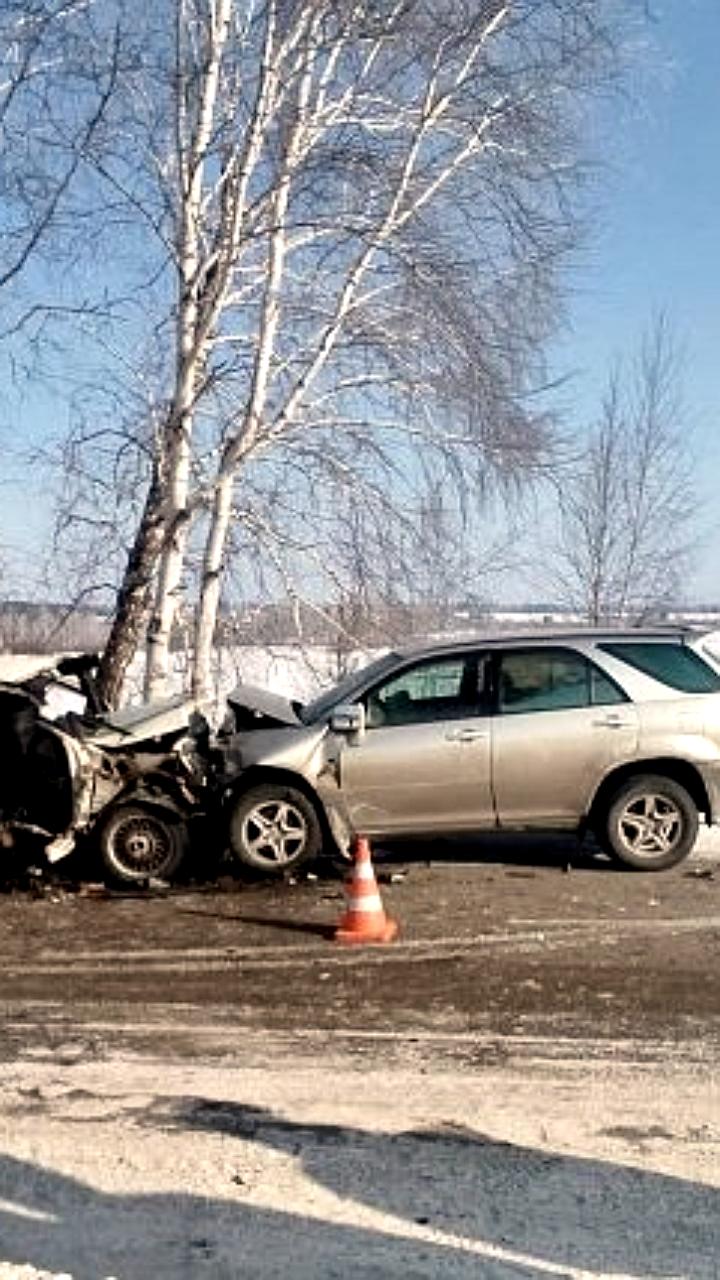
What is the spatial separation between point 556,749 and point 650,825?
867mm

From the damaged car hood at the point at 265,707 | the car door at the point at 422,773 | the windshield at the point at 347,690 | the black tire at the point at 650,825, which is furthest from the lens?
the damaged car hood at the point at 265,707

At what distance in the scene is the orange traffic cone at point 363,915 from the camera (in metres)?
7.71

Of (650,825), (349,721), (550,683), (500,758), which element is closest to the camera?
(349,721)

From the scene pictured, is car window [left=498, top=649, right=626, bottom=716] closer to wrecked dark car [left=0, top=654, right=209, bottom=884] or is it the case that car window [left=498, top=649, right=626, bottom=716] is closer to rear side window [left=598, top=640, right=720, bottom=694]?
rear side window [left=598, top=640, right=720, bottom=694]

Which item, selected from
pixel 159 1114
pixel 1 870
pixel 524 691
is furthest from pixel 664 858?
pixel 159 1114

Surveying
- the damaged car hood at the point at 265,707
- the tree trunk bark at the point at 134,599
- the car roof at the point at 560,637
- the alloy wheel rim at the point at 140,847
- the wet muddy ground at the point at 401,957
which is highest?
the tree trunk bark at the point at 134,599

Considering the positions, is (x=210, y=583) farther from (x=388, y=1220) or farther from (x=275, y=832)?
(x=388, y=1220)

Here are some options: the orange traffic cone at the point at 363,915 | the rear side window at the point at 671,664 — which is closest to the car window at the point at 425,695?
the rear side window at the point at 671,664

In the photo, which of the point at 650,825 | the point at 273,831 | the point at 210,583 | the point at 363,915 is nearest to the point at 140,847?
the point at 273,831

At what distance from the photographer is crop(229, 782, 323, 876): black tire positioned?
366 inches

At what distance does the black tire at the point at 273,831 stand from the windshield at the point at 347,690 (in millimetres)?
650

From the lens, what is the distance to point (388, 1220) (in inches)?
166

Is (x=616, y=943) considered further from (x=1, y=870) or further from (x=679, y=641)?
(x=1, y=870)

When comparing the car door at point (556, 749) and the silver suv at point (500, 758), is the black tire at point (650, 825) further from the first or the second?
the car door at point (556, 749)
